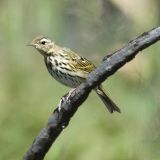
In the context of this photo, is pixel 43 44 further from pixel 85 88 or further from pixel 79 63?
pixel 85 88

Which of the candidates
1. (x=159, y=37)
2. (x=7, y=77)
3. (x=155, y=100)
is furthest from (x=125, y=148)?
(x=159, y=37)

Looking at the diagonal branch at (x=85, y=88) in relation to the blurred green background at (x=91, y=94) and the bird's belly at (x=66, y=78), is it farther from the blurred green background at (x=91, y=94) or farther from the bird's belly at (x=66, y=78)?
the bird's belly at (x=66, y=78)

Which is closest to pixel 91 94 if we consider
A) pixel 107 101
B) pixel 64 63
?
pixel 107 101

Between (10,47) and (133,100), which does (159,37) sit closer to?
(133,100)

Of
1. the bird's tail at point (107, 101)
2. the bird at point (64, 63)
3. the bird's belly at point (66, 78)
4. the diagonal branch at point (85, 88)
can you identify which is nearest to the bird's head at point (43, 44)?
the bird at point (64, 63)

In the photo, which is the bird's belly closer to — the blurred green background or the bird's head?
the blurred green background
